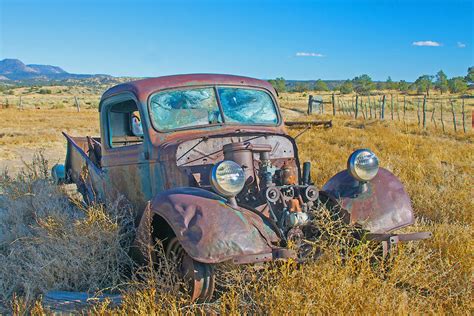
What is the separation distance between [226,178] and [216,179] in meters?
0.08

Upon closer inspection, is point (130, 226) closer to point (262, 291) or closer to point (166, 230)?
point (166, 230)

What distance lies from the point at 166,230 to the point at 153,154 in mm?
921

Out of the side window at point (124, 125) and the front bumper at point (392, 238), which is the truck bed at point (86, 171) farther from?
the front bumper at point (392, 238)

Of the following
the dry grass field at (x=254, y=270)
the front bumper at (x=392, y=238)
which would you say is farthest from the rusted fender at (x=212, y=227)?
the front bumper at (x=392, y=238)

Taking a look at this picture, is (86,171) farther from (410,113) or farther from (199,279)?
(410,113)

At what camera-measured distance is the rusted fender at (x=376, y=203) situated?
4.25 m

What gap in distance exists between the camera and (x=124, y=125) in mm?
6246

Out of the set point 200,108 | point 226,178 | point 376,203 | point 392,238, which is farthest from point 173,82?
point 392,238

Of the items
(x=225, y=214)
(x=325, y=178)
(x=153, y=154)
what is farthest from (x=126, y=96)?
(x=325, y=178)

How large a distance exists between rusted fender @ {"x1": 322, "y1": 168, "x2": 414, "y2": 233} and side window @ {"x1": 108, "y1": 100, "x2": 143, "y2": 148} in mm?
2604

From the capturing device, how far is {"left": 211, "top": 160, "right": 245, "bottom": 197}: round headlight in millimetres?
3598

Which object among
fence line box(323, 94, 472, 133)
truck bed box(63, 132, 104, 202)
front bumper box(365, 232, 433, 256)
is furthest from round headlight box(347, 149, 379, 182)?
fence line box(323, 94, 472, 133)

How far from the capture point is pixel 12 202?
21.8 feet

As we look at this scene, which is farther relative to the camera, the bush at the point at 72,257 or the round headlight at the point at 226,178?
A: the bush at the point at 72,257
